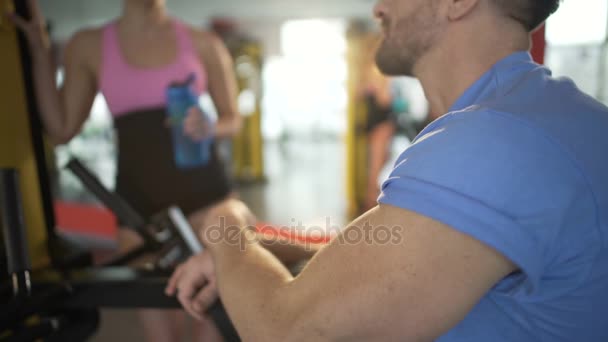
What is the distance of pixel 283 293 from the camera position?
2.01ft

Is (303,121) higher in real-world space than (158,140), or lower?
lower

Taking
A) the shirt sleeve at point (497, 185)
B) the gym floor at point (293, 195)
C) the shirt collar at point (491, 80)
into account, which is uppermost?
the shirt collar at point (491, 80)

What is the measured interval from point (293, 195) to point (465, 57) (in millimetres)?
4796

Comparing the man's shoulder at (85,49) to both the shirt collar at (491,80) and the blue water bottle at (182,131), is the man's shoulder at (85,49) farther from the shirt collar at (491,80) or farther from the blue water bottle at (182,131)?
the shirt collar at (491,80)

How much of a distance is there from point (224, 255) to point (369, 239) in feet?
0.99

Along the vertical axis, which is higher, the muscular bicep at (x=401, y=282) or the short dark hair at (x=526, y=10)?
the short dark hair at (x=526, y=10)

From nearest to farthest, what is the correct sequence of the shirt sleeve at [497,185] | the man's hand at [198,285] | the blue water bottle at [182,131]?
the shirt sleeve at [497,185] < the man's hand at [198,285] < the blue water bottle at [182,131]

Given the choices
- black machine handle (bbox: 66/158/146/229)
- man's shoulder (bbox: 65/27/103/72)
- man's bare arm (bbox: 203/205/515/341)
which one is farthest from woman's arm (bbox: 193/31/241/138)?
man's bare arm (bbox: 203/205/515/341)

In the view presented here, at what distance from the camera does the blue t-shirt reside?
1.65ft

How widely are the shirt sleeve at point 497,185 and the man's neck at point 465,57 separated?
180 millimetres

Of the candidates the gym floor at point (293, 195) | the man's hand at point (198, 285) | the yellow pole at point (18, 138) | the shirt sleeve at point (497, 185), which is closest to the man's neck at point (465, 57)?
the shirt sleeve at point (497, 185)

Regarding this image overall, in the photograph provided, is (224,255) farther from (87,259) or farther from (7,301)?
(87,259)

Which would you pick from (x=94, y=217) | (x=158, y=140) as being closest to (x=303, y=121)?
(x=94, y=217)

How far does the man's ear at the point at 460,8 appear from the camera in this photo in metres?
0.66
